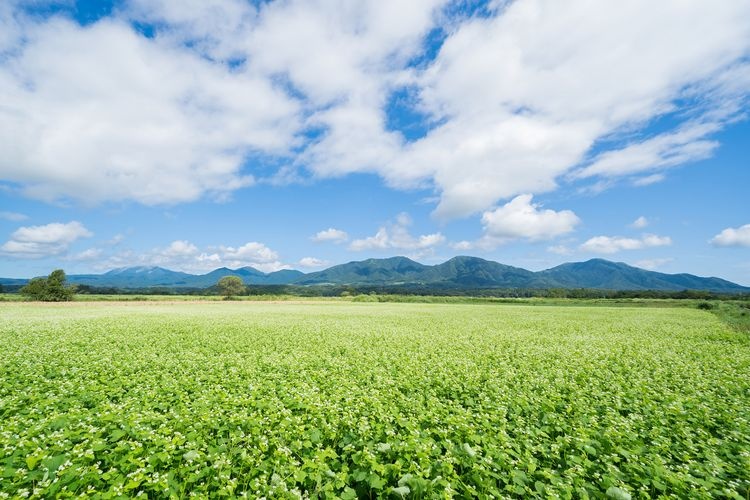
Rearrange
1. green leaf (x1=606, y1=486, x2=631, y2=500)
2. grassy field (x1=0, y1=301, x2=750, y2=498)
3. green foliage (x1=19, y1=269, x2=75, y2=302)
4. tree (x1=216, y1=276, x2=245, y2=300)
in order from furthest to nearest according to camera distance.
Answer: tree (x1=216, y1=276, x2=245, y2=300) < green foliage (x1=19, y1=269, x2=75, y2=302) < grassy field (x1=0, y1=301, x2=750, y2=498) < green leaf (x1=606, y1=486, x2=631, y2=500)

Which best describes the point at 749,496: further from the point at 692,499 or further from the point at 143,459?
the point at 143,459

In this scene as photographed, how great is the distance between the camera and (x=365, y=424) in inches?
368

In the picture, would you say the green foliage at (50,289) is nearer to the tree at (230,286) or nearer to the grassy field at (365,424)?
the tree at (230,286)

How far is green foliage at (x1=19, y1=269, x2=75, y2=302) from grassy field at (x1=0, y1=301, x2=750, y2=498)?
9561cm

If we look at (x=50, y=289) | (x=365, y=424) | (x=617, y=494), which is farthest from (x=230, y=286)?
(x=617, y=494)

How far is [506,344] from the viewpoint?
2519 cm

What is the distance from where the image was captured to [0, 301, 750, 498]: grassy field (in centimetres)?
666

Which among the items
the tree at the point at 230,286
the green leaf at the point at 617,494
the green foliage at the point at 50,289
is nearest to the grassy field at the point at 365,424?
the green leaf at the point at 617,494

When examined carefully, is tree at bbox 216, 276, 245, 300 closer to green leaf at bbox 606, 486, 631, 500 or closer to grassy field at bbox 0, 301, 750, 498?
grassy field at bbox 0, 301, 750, 498

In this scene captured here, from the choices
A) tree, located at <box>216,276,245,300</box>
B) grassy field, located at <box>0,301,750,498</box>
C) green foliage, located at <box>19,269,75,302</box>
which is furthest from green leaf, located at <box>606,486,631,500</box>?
tree, located at <box>216,276,245,300</box>

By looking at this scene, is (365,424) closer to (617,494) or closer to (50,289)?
(617,494)

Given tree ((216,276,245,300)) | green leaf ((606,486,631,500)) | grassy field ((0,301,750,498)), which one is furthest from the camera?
tree ((216,276,245,300))

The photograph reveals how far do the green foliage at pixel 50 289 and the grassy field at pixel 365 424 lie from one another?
95609mm

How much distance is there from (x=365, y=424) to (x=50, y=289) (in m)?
119
